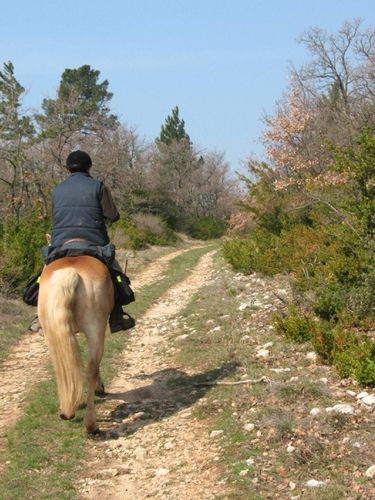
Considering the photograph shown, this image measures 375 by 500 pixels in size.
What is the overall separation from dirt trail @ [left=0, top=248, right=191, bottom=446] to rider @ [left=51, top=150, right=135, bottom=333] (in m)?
2.00

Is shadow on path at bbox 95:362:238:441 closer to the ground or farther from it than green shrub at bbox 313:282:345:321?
closer to the ground

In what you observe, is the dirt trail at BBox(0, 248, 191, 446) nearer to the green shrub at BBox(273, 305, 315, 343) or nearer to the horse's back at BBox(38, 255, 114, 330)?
the horse's back at BBox(38, 255, 114, 330)

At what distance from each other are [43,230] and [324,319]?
10.4 metres

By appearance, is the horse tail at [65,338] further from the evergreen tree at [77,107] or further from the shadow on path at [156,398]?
the evergreen tree at [77,107]

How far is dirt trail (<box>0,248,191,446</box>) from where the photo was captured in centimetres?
654

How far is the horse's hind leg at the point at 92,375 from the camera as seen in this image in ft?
18.4

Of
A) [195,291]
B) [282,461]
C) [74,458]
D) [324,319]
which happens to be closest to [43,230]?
[195,291]

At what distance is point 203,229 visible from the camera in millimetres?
51812

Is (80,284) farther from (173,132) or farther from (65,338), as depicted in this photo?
(173,132)

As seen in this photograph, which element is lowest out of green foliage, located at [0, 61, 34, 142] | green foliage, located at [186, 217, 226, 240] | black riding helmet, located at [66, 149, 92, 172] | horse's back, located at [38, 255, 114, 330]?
green foliage, located at [186, 217, 226, 240]

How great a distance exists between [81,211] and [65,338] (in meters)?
1.46

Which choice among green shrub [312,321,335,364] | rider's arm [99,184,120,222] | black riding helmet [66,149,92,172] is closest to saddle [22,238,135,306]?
rider's arm [99,184,120,222]

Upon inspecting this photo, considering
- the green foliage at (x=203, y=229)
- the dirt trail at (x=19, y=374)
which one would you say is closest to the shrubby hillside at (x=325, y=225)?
the dirt trail at (x=19, y=374)

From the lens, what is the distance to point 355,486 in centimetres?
407
